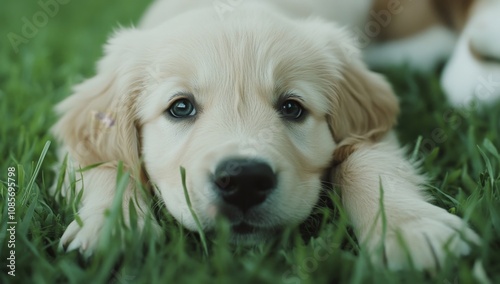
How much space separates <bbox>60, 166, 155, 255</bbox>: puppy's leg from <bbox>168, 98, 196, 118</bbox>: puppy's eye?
389mm

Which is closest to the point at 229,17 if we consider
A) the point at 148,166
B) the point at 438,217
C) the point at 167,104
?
the point at 167,104

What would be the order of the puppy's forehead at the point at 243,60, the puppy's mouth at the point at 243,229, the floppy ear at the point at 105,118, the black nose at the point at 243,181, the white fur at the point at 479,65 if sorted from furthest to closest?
1. the white fur at the point at 479,65
2. the floppy ear at the point at 105,118
3. the puppy's forehead at the point at 243,60
4. the puppy's mouth at the point at 243,229
5. the black nose at the point at 243,181

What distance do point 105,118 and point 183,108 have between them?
1.59 ft

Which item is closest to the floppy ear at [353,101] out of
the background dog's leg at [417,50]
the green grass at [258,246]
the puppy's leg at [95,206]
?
the green grass at [258,246]

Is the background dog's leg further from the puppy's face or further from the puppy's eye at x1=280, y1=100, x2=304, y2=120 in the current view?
the puppy's eye at x1=280, y1=100, x2=304, y2=120

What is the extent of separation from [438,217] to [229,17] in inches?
55.0

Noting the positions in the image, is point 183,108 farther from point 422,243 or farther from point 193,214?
point 422,243

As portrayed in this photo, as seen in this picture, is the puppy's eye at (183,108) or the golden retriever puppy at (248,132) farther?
the puppy's eye at (183,108)

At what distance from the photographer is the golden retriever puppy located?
2221 millimetres

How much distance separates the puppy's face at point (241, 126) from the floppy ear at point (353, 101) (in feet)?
0.24

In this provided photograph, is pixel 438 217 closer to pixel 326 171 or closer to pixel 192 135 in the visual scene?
pixel 326 171

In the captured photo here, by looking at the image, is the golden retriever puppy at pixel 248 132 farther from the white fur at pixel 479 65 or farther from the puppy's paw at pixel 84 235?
the white fur at pixel 479 65

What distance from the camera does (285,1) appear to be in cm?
410

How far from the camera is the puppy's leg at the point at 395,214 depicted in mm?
2025
